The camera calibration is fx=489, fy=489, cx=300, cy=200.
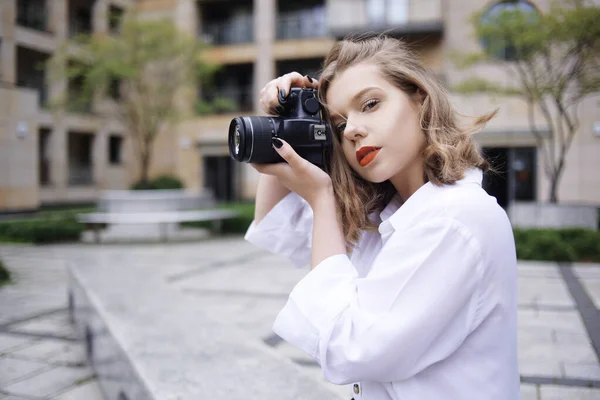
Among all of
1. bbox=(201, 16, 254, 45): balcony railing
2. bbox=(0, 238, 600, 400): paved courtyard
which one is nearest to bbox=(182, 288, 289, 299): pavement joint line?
bbox=(0, 238, 600, 400): paved courtyard

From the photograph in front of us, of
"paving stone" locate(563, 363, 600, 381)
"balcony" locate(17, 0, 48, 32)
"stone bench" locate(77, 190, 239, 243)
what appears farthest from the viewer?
"balcony" locate(17, 0, 48, 32)

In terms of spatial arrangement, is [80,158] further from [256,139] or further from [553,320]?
[256,139]

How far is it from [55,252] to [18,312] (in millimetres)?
4747

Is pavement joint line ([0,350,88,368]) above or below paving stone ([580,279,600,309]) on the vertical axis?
above

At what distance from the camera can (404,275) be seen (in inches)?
31.9

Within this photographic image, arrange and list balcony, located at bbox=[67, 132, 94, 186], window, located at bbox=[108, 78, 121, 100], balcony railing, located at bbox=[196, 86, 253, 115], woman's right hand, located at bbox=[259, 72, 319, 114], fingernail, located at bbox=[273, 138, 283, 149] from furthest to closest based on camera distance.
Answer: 1. balcony railing, located at bbox=[196, 86, 253, 115]
2. balcony, located at bbox=[67, 132, 94, 186]
3. window, located at bbox=[108, 78, 121, 100]
4. woman's right hand, located at bbox=[259, 72, 319, 114]
5. fingernail, located at bbox=[273, 138, 283, 149]

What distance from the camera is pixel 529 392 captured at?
255 centimetres

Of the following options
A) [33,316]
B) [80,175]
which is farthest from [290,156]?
[80,175]

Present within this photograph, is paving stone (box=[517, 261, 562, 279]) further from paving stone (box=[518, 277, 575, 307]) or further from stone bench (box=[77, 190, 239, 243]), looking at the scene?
stone bench (box=[77, 190, 239, 243])

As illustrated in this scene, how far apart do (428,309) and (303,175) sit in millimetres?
376

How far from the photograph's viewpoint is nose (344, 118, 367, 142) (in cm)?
98

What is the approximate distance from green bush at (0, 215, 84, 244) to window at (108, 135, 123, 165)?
12779 mm

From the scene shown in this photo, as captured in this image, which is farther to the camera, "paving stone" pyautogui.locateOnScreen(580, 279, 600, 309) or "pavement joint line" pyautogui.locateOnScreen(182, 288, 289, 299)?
"pavement joint line" pyautogui.locateOnScreen(182, 288, 289, 299)

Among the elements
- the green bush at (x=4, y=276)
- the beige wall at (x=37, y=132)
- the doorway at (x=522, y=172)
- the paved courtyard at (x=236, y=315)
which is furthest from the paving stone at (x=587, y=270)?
the beige wall at (x=37, y=132)
